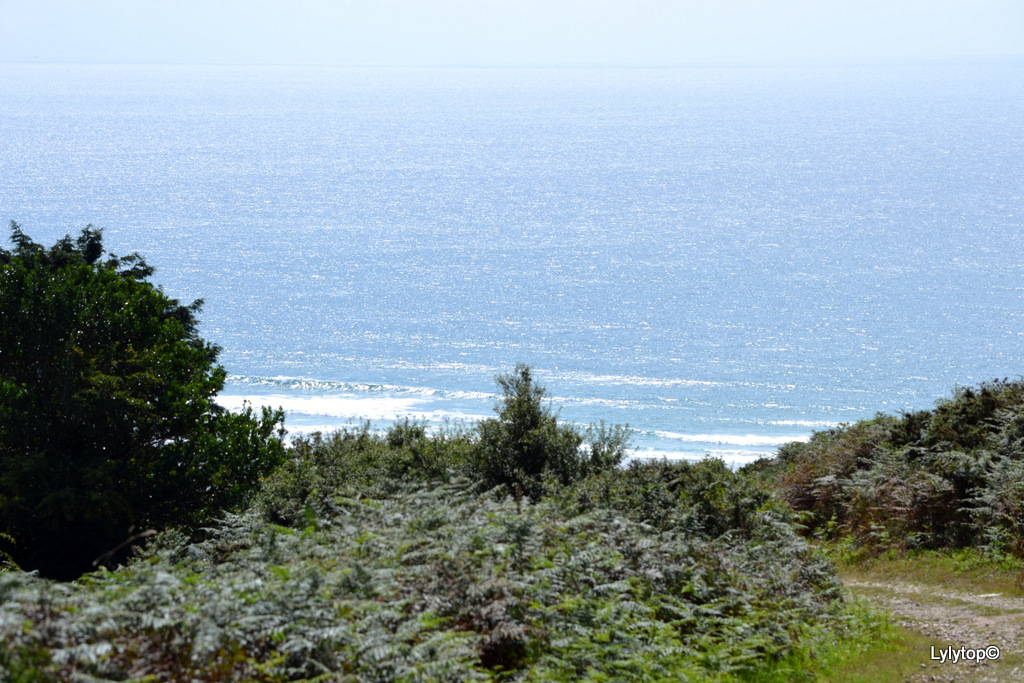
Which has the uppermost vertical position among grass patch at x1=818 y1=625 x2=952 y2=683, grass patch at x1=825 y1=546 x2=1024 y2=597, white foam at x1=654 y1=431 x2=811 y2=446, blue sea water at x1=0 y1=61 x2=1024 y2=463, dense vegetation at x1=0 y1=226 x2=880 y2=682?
blue sea water at x1=0 y1=61 x2=1024 y2=463

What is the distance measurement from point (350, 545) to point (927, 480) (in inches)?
511

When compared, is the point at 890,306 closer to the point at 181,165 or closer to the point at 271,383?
the point at 271,383

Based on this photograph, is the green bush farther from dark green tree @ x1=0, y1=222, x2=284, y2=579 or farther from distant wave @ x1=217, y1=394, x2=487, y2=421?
distant wave @ x1=217, y1=394, x2=487, y2=421

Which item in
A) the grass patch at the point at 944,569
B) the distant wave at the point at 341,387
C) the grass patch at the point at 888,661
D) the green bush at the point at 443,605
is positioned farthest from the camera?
the distant wave at the point at 341,387

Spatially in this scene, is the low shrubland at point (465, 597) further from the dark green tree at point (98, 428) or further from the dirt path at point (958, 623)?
Answer: the dark green tree at point (98, 428)

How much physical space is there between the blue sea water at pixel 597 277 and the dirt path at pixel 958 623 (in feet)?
111

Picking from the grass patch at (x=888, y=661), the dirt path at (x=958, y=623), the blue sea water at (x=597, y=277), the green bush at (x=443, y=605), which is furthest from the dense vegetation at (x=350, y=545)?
the blue sea water at (x=597, y=277)

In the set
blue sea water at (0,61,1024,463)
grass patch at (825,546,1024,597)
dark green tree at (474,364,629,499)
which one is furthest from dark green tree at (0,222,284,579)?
blue sea water at (0,61,1024,463)

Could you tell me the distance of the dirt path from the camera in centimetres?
1092

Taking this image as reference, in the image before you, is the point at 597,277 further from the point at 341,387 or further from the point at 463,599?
the point at 463,599

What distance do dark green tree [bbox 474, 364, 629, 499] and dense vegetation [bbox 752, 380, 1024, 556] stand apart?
4553 millimetres

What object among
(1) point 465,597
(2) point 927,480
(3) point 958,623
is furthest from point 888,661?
(2) point 927,480

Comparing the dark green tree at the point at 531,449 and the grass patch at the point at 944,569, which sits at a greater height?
the dark green tree at the point at 531,449

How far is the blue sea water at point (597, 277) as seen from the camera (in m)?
64.6
